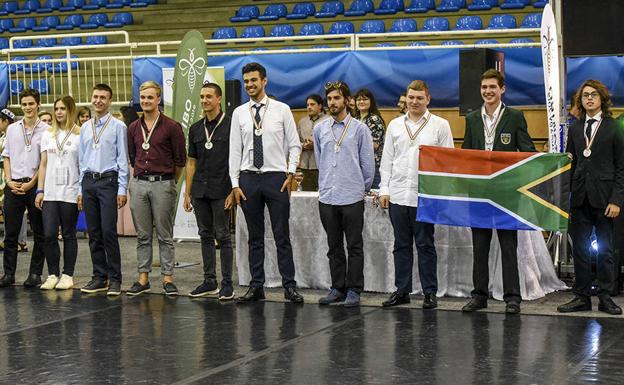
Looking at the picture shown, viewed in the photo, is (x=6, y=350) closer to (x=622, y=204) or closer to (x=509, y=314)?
(x=509, y=314)

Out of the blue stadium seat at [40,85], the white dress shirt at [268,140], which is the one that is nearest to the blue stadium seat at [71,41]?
the blue stadium seat at [40,85]

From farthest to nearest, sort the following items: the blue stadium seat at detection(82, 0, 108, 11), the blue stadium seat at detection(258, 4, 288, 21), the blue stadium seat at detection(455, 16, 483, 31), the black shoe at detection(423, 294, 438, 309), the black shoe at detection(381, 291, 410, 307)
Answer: the blue stadium seat at detection(82, 0, 108, 11) → the blue stadium seat at detection(258, 4, 288, 21) → the blue stadium seat at detection(455, 16, 483, 31) → the black shoe at detection(381, 291, 410, 307) → the black shoe at detection(423, 294, 438, 309)

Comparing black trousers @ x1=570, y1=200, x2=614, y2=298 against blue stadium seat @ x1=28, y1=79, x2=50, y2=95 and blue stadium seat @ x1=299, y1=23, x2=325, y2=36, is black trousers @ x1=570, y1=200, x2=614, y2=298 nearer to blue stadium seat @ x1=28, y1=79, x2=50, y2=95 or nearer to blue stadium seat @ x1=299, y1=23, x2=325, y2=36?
blue stadium seat @ x1=28, y1=79, x2=50, y2=95

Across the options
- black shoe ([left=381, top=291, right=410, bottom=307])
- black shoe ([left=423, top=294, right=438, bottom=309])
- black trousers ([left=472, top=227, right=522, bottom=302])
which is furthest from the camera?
black shoe ([left=381, top=291, right=410, bottom=307])

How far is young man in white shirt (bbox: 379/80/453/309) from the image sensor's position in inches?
310

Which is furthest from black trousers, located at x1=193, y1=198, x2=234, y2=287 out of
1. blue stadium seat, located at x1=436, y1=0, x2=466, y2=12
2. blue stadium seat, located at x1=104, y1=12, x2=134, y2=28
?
blue stadium seat, located at x1=104, y1=12, x2=134, y2=28

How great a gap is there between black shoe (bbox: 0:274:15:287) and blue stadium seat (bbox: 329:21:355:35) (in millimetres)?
10182

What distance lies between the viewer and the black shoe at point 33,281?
923 cm

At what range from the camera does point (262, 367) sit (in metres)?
5.86

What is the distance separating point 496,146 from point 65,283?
399 cm

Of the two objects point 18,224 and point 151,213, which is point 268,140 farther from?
point 18,224

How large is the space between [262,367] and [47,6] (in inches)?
740

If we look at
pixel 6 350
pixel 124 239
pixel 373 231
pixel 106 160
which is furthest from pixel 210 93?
pixel 124 239

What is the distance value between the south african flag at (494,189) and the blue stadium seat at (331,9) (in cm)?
1163
